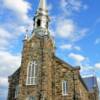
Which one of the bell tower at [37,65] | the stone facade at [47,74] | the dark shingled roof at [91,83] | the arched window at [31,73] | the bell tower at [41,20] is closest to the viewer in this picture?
the stone facade at [47,74]

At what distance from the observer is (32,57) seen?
3975cm

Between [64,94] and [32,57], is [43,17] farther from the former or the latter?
[64,94]

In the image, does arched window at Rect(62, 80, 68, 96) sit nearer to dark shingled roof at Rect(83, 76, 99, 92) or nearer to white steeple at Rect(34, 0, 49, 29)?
white steeple at Rect(34, 0, 49, 29)

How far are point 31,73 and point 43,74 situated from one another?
94.7 inches

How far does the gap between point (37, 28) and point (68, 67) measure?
965cm

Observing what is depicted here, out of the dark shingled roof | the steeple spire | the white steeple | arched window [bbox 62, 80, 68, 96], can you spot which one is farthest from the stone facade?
the dark shingled roof

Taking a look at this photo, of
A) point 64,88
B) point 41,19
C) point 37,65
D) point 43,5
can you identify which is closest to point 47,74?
point 37,65

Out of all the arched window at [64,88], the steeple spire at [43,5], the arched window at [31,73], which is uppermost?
the steeple spire at [43,5]


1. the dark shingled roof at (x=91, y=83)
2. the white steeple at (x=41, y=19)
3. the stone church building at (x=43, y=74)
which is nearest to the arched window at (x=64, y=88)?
the stone church building at (x=43, y=74)

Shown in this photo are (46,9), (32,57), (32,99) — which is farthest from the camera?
(46,9)

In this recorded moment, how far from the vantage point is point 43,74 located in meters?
37.5

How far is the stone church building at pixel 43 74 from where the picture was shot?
121 ft

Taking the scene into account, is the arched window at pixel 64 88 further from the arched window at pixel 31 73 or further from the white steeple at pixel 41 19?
the white steeple at pixel 41 19

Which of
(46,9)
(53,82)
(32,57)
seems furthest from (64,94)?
(46,9)
